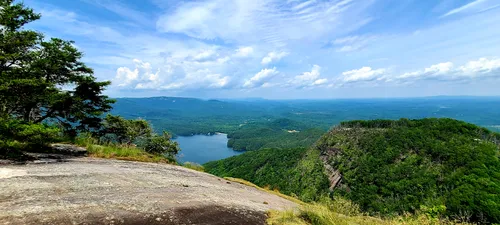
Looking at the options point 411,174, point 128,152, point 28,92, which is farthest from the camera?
point 411,174

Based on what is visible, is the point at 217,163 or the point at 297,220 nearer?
the point at 297,220

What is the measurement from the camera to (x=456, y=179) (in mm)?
54688

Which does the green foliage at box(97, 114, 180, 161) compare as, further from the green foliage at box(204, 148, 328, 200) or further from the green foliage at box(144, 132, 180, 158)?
the green foliage at box(204, 148, 328, 200)

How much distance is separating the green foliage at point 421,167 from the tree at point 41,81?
169 ft

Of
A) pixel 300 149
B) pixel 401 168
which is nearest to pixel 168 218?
pixel 401 168

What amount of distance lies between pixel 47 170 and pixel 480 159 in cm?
7510

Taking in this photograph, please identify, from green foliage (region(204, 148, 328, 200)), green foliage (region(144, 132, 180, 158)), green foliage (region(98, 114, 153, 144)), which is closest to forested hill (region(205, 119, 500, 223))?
green foliage (region(204, 148, 328, 200))

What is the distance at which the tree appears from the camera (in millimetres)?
10741

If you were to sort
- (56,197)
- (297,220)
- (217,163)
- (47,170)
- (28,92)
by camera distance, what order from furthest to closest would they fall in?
(217,163) < (28,92) < (47,170) < (297,220) < (56,197)

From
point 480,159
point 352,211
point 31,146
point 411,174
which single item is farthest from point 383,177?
point 31,146

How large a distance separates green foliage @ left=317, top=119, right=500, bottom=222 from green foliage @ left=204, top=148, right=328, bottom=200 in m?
7.60

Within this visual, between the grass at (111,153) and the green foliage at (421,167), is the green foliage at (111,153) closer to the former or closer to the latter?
the grass at (111,153)

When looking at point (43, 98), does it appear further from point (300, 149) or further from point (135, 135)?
point (300, 149)

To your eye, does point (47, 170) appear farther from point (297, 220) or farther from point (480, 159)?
point (480, 159)
